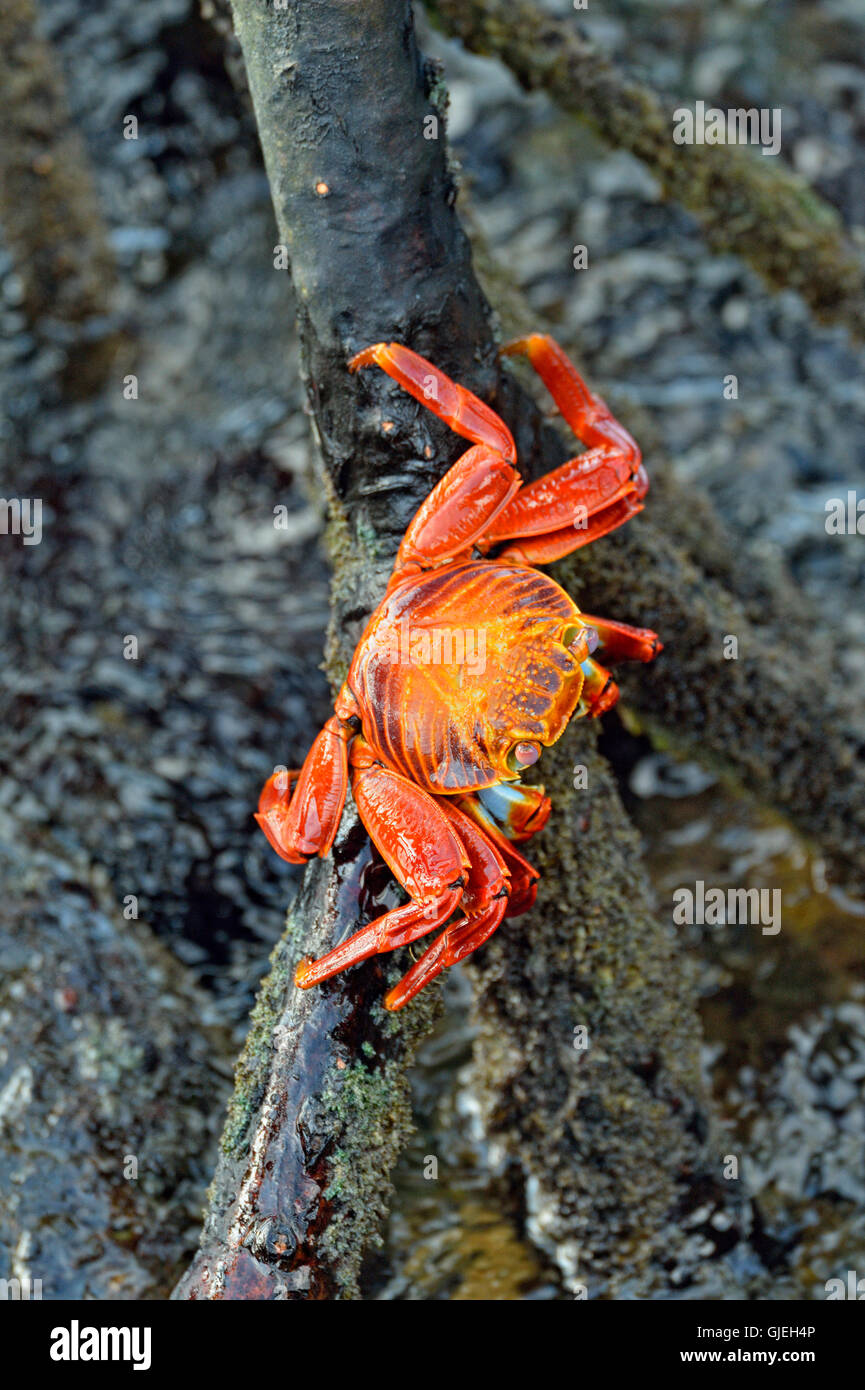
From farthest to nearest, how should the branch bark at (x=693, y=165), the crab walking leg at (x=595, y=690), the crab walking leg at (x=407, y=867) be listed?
the branch bark at (x=693, y=165) < the crab walking leg at (x=595, y=690) < the crab walking leg at (x=407, y=867)

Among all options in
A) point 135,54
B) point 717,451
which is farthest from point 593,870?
point 135,54

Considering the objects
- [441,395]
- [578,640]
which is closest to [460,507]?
[441,395]

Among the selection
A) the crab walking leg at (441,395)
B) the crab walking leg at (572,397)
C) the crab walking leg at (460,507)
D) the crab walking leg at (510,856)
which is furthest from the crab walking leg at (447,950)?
the crab walking leg at (572,397)

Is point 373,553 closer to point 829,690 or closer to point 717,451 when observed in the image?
point 829,690

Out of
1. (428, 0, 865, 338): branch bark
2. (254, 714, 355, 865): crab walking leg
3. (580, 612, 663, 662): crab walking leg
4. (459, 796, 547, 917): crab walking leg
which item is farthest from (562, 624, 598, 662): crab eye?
(428, 0, 865, 338): branch bark

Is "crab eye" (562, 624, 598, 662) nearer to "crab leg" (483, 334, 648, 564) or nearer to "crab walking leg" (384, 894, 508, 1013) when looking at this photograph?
"crab leg" (483, 334, 648, 564)

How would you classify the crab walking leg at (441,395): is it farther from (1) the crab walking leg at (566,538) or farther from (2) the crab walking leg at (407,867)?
(2) the crab walking leg at (407,867)

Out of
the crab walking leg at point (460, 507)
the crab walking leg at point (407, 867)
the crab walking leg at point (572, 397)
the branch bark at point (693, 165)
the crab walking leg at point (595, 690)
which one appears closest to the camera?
the crab walking leg at point (407, 867)
